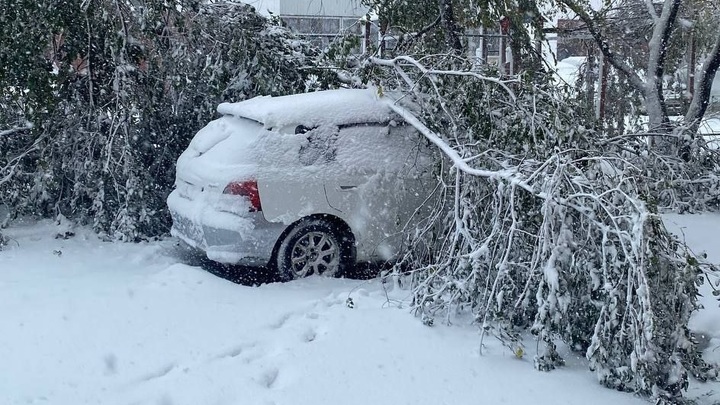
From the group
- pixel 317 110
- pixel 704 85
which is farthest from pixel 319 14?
pixel 704 85

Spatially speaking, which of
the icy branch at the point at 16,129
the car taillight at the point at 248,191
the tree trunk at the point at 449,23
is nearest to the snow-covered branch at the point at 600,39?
the tree trunk at the point at 449,23

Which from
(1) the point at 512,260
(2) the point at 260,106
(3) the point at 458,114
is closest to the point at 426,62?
(3) the point at 458,114

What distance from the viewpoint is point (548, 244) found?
5.18m

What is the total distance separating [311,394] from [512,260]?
1847 millimetres

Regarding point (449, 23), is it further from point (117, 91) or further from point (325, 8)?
point (325, 8)

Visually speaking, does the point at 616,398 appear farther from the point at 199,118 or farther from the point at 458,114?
the point at 199,118

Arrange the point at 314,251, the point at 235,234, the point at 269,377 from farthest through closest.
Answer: the point at 314,251, the point at 235,234, the point at 269,377

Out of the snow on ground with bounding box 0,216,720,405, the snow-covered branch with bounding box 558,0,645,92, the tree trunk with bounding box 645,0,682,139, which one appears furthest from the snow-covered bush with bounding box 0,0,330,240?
the tree trunk with bounding box 645,0,682,139

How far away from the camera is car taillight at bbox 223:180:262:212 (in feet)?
22.8

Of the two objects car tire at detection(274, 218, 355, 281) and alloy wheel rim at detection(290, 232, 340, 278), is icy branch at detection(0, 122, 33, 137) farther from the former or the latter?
alloy wheel rim at detection(290, 232, 340, 278)

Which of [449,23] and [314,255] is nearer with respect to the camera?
[314,255]

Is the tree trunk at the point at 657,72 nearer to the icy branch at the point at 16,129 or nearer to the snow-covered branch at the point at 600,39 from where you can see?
the snow-covered branch at the point at 600,39

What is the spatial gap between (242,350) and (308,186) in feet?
6.96

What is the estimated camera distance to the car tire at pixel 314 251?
712 centimetres
